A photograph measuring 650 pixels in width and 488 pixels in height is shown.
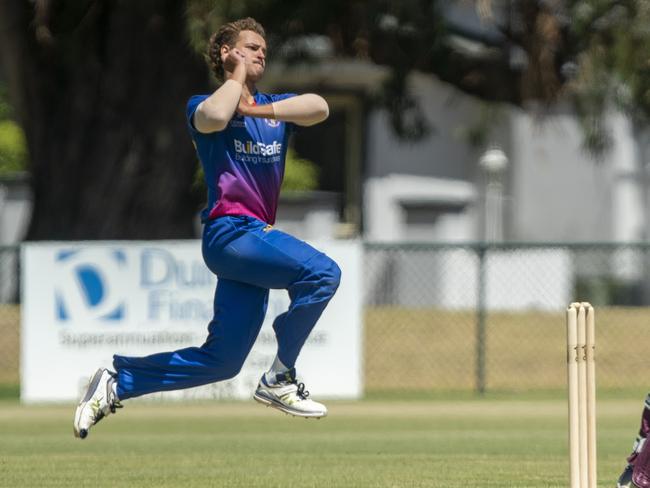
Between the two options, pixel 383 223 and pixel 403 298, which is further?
pixel 383 223

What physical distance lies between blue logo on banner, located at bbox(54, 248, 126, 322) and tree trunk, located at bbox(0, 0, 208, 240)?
3.88 metres

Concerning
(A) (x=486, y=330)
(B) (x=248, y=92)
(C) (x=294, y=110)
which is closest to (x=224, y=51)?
(B) (x=248, y=92)

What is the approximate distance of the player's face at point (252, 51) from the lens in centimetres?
841

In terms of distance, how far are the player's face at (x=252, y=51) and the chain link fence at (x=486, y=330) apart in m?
8.70

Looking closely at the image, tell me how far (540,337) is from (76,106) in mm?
6493

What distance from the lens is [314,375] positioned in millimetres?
16344

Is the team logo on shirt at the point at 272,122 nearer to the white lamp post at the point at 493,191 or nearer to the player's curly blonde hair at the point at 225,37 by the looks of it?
the player's curly blonde hair at the point at 225,37

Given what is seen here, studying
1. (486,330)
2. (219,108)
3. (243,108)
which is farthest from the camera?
(486,330)

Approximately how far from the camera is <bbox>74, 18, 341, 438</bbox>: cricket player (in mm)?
8352

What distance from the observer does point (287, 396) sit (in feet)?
28.1

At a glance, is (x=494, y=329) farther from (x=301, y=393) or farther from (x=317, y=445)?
(x=301, y=393)

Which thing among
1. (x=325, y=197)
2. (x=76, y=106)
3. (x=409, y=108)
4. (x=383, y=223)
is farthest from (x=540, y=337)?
(x=383, y=223)

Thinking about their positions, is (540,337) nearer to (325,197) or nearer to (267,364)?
(267,364)

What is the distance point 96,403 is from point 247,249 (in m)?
1.17
